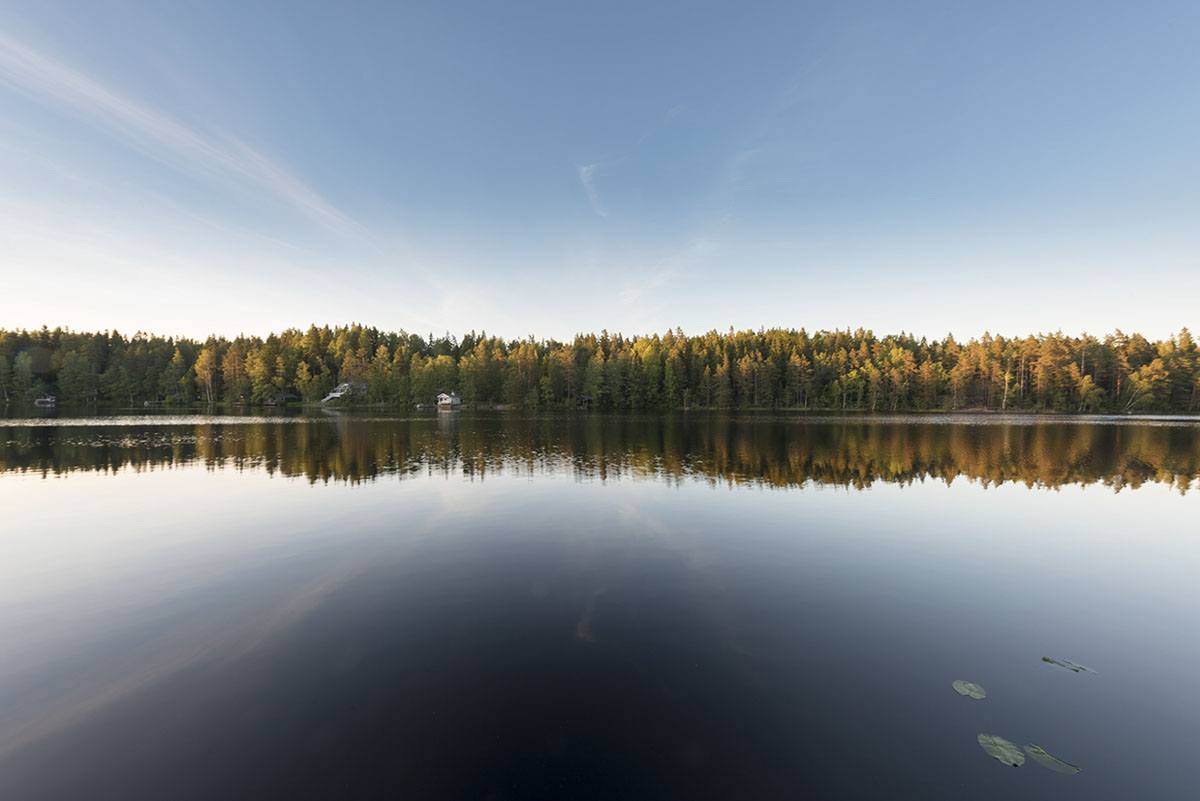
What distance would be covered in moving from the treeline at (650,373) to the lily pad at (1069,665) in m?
140

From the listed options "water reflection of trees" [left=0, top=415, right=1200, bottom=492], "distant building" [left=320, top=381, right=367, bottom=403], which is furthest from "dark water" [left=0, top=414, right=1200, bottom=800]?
"distant building" [left=320, top=381, right=367, bottom=403]

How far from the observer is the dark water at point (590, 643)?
827 cm

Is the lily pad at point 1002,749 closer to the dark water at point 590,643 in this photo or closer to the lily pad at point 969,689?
the dark water at point 590,643

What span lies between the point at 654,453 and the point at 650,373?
365ft

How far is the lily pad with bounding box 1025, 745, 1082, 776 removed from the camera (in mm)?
8352

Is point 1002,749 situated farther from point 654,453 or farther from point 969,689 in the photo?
point 654,453

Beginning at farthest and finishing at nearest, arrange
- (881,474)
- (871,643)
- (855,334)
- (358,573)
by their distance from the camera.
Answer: (855,334)
(881,474)
(358,573)
(871,643)

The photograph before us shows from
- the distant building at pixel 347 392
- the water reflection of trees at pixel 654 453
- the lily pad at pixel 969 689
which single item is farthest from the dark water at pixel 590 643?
the distant building at pixel 347 392

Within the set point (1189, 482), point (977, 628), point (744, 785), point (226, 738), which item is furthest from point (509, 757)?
point (1189, 482)

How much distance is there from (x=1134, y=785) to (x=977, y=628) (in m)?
5.77

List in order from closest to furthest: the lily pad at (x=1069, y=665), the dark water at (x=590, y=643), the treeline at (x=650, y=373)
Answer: the dark water at (x=590, y=643) < the lily pad at (x=1069, y=665) < the treeline at (x=650, y=373)

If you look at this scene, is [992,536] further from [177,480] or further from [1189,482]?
[177,480]

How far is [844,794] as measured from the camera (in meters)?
7.69

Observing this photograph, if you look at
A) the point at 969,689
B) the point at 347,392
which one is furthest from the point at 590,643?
the point at 347,392
